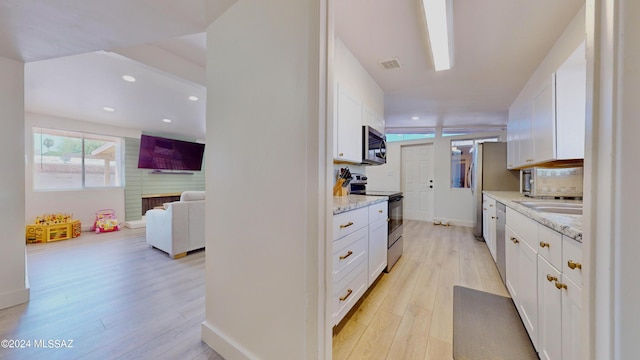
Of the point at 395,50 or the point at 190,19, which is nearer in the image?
the point at 190,19

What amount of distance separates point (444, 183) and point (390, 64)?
3951 millimetres

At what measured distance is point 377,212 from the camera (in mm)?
2162

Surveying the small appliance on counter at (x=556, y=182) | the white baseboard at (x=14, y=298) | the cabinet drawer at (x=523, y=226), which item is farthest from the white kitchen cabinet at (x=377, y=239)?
the white baseboard at (x=14, y=298)

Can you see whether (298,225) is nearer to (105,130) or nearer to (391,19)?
(391,19)

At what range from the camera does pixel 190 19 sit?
1.45 meters

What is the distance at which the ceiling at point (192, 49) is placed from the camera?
143cm

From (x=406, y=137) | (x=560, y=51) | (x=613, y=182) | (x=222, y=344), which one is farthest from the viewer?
(x=406, y=137)

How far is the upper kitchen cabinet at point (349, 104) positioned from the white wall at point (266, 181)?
1032 millimetres

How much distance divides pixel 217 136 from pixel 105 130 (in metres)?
5.53

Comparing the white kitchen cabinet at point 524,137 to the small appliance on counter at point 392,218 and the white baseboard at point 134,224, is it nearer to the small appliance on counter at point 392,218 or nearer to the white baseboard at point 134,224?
the small appliance on counter at point 392,218

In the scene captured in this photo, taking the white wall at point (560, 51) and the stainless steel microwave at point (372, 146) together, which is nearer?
the white wall at point (560, 51)

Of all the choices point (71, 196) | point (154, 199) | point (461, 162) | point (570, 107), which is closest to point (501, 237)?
point (570, 107)

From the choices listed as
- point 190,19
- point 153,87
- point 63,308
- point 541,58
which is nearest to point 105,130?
point 153,87

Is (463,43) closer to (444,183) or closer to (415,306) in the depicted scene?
(415,306)
